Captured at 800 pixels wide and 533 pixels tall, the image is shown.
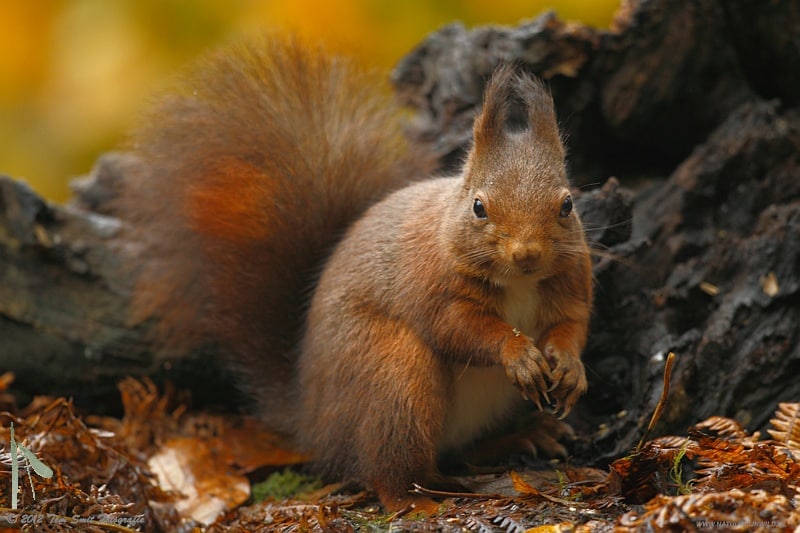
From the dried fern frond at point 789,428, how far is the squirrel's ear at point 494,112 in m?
1.01

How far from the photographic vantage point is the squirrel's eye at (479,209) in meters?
2.19

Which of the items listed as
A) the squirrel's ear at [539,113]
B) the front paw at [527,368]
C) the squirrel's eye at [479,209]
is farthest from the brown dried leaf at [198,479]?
the squirrel's ear at [539,113]

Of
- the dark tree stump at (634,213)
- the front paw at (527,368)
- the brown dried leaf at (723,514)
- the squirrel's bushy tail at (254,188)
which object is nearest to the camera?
the brown dried leaf at (723,514)

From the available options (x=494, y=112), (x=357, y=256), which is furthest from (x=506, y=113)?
(x=357, y=256)

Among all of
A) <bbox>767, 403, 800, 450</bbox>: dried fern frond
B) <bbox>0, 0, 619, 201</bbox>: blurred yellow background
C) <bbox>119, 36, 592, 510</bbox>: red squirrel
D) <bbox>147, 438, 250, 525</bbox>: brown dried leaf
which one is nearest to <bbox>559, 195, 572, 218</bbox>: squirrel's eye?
<bbox>119, 36, 592, 510</bbox>: red squirrel

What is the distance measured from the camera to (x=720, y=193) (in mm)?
2973

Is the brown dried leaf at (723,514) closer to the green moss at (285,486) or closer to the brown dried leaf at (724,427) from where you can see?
the brown dried leaf at (724,427)

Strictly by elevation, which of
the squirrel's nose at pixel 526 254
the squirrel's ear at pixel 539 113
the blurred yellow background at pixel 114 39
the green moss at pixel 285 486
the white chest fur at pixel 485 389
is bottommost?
the green moss at pixel 285 486

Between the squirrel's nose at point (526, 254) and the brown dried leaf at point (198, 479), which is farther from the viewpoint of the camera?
the brown dried leaf at point (198, 479)

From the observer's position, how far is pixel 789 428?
82.2 inches

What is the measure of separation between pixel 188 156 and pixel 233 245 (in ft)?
1.14

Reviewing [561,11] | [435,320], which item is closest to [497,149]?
[435,320]

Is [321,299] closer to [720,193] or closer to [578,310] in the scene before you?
[578,310]

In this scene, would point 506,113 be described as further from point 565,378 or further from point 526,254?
point 565,378
